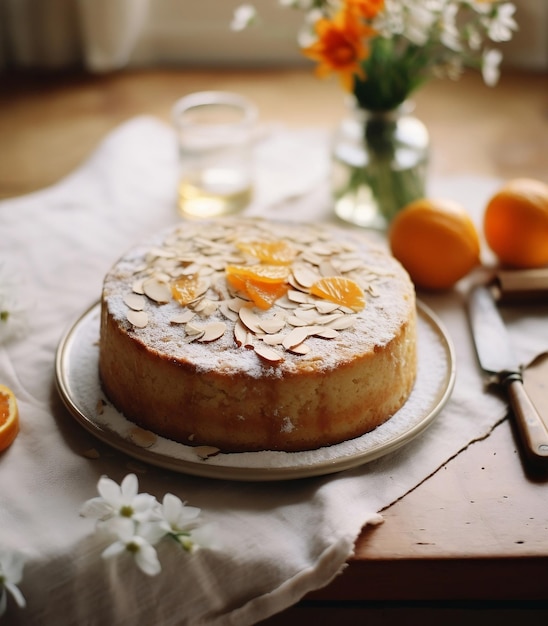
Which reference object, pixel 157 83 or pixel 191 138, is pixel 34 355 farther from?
pixel 157 83

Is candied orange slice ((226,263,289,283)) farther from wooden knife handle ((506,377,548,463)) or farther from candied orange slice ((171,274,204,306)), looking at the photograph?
wooden knife handle ((506,377,548,463))

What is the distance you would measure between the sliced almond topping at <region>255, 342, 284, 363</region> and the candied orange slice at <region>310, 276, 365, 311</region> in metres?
0.17

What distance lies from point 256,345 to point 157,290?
23 cm

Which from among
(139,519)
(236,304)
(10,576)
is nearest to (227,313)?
(236,304)

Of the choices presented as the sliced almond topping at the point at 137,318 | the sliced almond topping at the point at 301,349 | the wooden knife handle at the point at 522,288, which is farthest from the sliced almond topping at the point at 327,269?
the wooden knife handle at the point at 522,288

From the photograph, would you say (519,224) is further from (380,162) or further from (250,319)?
(250,319)

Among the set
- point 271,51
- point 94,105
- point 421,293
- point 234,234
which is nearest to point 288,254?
point 234,234

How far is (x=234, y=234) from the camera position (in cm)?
152

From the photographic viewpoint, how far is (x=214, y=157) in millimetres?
2051

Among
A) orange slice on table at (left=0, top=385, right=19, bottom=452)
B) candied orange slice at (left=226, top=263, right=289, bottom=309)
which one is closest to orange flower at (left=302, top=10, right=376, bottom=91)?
candied orange slice at (left=226, top=263, right=289, bottom=309)

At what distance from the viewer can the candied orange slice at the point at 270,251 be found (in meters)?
1.41

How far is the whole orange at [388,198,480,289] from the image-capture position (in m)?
1.65

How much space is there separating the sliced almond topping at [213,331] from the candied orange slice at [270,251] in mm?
207

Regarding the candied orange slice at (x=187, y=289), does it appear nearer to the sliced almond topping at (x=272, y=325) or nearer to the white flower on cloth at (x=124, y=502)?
the sliced almond topping at (x=272, y=325)
